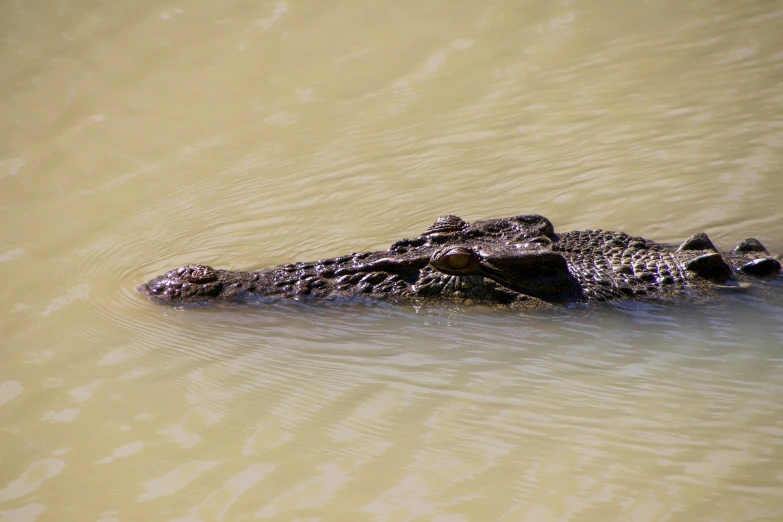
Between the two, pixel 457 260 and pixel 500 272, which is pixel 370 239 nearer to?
pixel 457 260

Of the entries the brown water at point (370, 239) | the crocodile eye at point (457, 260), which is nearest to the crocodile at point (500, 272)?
the crocodile eye at point (457, 260)

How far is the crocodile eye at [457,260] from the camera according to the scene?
4543 millimetres

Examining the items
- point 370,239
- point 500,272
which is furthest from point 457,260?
point 370,239

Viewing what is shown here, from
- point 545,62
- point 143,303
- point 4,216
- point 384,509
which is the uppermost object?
point 545,62

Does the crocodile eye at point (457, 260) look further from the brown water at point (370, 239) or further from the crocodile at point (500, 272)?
the brown water at point (370, 239)

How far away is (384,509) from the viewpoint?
3047 mm

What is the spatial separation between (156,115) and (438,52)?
3.32 meters

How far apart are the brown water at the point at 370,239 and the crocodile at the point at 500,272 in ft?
0.47

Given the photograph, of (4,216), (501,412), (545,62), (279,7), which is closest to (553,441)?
(501,412)

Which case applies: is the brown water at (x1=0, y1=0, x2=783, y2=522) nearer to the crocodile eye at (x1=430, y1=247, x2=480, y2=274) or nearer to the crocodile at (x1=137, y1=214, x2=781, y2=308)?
the crocodile at (x1=137, y1=214, x2=781, y2=308)

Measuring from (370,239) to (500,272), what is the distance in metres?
1.52

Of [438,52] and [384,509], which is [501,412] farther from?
[438,52]

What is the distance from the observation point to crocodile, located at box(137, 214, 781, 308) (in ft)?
15.1

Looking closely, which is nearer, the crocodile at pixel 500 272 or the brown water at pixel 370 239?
the brown water at pixel 370 239
